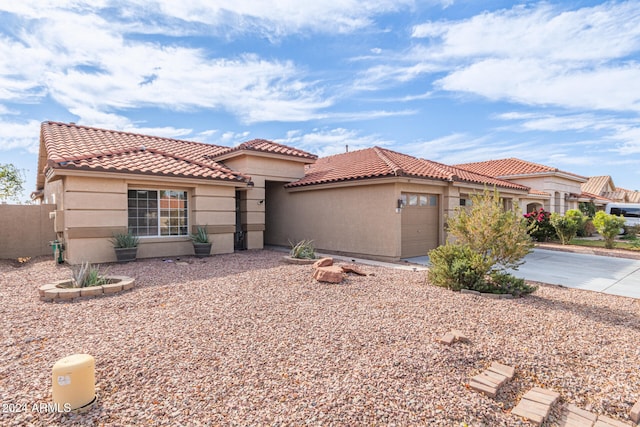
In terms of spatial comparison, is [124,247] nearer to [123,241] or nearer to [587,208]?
[123,241]

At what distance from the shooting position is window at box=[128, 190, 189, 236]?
11.4 metres

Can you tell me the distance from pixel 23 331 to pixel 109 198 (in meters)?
6.53

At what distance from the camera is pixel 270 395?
3254mm

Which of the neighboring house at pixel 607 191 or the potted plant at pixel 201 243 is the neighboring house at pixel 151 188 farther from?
the neighboring house at pixel 607 191

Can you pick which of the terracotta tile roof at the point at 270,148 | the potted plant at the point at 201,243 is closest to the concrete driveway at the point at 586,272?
the terracotta tile roof at the point at 270,148

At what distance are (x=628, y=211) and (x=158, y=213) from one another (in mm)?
36719

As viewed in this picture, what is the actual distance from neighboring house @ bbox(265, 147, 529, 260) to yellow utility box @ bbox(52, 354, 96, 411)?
10.1 meters

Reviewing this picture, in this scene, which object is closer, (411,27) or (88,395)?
(88,395)

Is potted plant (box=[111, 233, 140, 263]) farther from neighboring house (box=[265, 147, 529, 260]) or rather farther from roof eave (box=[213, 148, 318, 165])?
neighboring house (box=[265, 147, 529, 260])

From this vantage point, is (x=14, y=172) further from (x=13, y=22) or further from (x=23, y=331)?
(x=23, y=331)

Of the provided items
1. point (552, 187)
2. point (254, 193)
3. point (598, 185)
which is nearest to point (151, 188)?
point (254, 193)

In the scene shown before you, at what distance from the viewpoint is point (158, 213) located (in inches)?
466

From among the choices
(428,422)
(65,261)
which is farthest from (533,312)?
(65,261)

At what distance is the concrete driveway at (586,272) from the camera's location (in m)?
8.69
